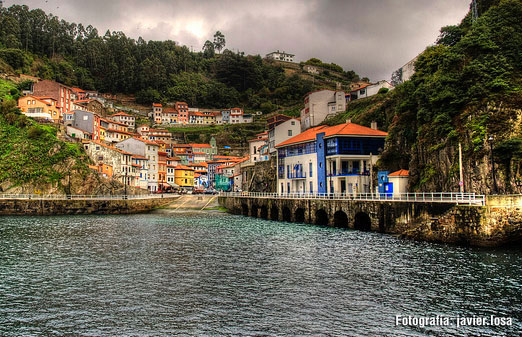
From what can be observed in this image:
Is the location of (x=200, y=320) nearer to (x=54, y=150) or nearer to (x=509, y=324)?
(x=509, y=324)

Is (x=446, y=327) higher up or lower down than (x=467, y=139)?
lower down

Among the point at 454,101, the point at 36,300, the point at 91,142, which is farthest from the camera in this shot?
the point at 91,142

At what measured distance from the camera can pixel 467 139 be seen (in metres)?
37.0

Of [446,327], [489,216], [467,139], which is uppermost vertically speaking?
[467,139]

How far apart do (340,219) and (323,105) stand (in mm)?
53824

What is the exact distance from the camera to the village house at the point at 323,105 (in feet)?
322

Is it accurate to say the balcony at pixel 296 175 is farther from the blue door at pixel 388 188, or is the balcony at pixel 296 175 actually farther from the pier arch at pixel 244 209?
the blue door at pixel 388 188

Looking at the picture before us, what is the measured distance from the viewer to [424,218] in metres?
36.1

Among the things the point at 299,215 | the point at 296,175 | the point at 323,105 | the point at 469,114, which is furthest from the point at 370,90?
the point at 469,114

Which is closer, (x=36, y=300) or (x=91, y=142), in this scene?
(x=36, y=300)

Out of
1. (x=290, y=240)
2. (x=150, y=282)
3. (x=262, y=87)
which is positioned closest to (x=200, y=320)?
(x=150, y=282)

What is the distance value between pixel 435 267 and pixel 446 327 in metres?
9.78

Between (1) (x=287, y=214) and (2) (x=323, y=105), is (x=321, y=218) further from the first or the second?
(2) (x=323, y=105)

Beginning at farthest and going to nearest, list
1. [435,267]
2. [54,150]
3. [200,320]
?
[54,150], [435,267], [200,320]
